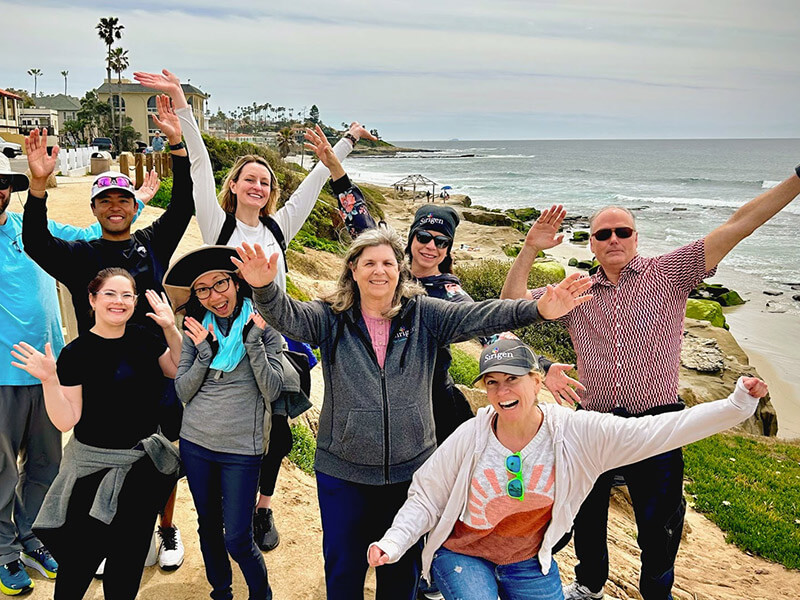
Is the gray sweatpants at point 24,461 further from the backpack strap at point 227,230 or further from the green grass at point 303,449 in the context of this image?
the green grass at point 303,449

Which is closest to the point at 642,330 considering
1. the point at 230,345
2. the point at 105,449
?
the point at 230,345

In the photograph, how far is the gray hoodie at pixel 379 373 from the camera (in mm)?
3250

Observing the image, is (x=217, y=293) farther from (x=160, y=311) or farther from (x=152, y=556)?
(x=152, y=556)

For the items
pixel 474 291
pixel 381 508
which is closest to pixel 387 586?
pixel 381 508

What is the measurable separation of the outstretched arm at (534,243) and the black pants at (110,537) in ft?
7.75

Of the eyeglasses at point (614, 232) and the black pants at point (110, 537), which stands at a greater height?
the eyeglasses at point (614, 232)

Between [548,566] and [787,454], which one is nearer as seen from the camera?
[548,566]

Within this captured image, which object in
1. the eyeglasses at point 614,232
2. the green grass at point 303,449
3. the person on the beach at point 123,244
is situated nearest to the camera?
the person on the beach at point 123,244

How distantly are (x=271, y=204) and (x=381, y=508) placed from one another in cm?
223

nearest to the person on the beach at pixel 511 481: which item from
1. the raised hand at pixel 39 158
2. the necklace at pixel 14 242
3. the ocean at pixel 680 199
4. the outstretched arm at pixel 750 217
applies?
the outstretched arm at pixel 750 217

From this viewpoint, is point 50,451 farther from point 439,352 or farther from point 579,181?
point 579,181

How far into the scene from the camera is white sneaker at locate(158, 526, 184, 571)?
4.30m

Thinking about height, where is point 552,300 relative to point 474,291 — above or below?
above

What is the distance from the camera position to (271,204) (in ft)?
14.7
